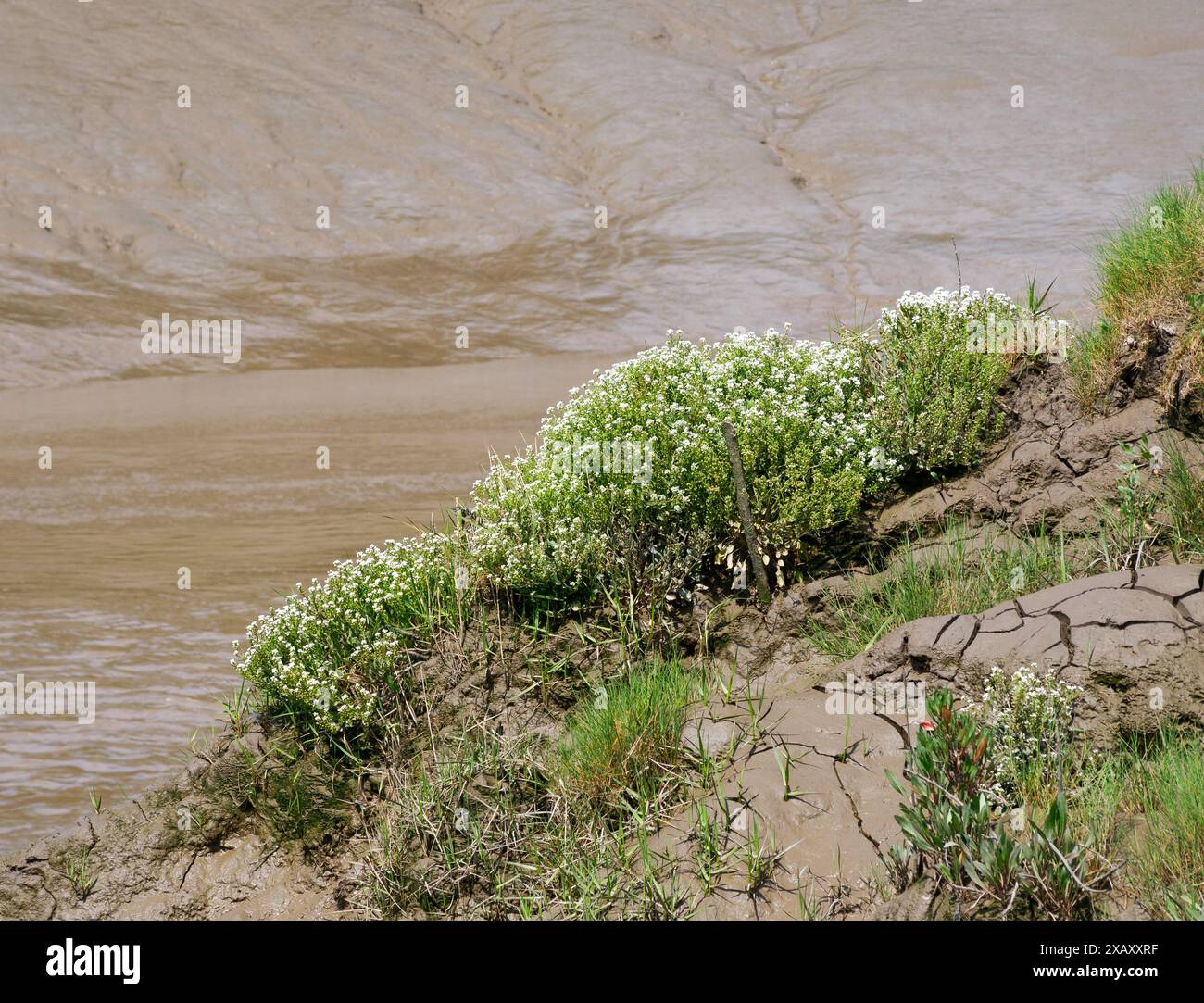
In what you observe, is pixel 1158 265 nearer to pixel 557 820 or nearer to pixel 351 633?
pixel 557 820

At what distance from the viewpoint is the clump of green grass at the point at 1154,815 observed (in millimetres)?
3768

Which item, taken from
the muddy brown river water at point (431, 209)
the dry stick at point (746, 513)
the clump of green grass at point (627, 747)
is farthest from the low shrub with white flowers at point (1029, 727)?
the muddy brown river water at point (431, 209)

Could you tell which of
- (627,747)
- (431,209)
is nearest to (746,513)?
(627,747)

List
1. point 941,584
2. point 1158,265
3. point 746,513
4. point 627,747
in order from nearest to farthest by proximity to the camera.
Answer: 1. point 627,747
2. point 941,584
3. point 746,513
4. point 1158,265

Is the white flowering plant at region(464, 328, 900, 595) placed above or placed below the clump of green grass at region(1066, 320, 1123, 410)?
below

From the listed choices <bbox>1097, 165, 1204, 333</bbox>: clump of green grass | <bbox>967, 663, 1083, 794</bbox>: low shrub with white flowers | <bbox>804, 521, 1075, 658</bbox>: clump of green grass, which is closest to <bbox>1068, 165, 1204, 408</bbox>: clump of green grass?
<bbox>1097, 165, 1204, 333</bbox>: clump of green grass

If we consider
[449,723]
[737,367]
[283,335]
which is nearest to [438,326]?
[283,335]

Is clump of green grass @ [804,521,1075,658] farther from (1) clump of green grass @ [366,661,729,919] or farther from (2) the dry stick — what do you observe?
(1) clump of green grass @ [366,661,729,919]

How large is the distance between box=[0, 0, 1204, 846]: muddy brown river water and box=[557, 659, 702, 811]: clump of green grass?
4627 mm

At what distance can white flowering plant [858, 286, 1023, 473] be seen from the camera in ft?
21.6

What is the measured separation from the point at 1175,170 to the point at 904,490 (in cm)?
1335

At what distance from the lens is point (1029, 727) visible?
14.5ft

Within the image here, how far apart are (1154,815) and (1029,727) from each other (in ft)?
1.83

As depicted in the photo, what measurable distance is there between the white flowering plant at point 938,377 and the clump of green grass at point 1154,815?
2478 millimetres
